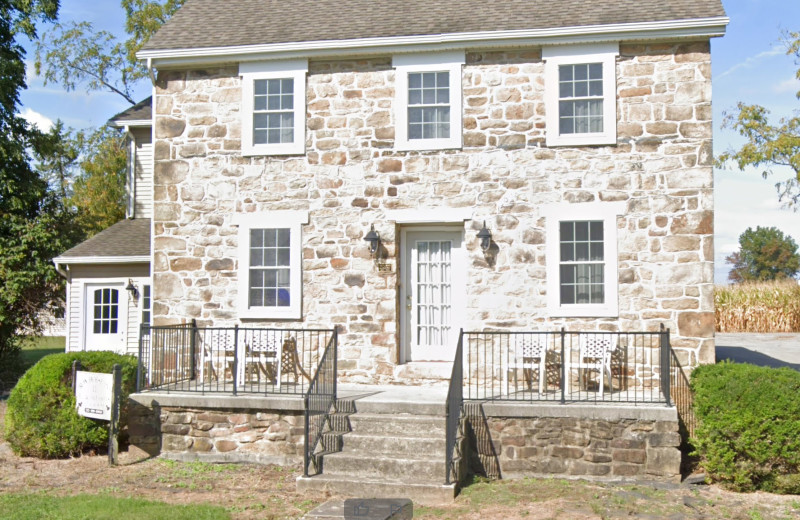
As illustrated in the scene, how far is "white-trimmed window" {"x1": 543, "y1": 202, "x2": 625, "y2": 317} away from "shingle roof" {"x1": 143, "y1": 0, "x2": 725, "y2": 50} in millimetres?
2915

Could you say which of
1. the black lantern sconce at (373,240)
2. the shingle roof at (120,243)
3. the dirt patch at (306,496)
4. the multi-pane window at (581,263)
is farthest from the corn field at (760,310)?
the shingle roof at (120,243)

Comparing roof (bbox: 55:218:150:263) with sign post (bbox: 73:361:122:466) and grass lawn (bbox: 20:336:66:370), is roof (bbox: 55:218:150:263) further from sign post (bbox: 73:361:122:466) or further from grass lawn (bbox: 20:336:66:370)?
sign post (bbox: 73:361:122:466)

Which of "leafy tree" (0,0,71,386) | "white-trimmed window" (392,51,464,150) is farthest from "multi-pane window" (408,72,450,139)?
"leafy tree" (0,0,71,386)

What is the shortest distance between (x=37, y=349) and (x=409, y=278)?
894 inches

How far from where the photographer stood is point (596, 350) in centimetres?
1136

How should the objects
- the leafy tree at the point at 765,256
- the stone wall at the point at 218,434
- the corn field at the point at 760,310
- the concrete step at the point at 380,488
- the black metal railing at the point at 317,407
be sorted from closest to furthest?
1. the concrete step at the point at 380,488
2. the black metal railing at the point at 317,407
3. the stone wall at the point at 218,434
4. the corn field at the point at 760,310
5. the leafy tree at the point at 765,256

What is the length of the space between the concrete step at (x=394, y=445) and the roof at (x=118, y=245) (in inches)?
352

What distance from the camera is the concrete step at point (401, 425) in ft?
31.8

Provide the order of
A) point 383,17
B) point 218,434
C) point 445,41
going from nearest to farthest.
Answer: point 218,434 → point 445,41 → point 383,17

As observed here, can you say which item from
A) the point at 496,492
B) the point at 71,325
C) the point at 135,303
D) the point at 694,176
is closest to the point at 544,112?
the point at 694,176

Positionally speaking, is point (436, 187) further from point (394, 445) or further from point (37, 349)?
point (37, 349)

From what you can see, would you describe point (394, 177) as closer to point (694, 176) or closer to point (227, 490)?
point (694, 176)

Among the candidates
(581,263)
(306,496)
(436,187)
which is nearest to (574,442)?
(581,263)

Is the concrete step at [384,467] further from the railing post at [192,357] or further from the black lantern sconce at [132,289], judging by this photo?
the black lantern sconce at [132,289]
